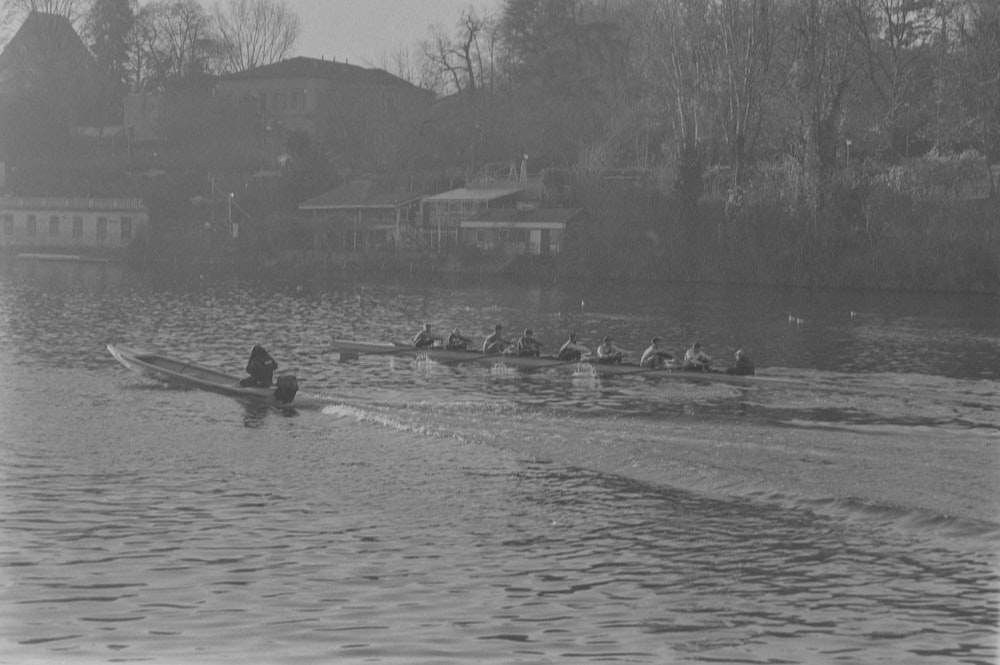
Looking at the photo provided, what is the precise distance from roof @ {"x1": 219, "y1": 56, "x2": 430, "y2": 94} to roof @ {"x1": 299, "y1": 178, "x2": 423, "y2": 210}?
105 feet

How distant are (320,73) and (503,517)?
130m

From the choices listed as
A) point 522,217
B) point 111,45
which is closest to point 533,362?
point 522,217

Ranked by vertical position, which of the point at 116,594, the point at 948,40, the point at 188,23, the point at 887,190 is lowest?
the point at 116,594

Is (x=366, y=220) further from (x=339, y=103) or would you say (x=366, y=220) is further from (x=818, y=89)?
(x=818, y=89)

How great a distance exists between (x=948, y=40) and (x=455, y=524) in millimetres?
80238

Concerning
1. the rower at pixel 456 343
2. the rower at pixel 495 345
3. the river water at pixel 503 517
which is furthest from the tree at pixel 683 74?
the rower at pixel 495 345

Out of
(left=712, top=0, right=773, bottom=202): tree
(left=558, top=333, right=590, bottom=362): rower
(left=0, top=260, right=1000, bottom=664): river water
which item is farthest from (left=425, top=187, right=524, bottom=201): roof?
(left=558, top=333, right=590, bottom=362): rower

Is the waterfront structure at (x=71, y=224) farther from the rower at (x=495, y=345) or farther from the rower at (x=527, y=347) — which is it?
the rower at (x=527, y=347)

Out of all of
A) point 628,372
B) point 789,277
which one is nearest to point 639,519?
point 628,372

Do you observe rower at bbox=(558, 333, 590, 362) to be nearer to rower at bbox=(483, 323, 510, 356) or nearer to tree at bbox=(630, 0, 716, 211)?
rower at bbox=(483, 323, 510, 356)

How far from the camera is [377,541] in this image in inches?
929

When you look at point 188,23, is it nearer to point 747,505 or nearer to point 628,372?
point 628,372

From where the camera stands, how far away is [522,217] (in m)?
102

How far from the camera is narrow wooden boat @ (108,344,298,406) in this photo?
124 feet
